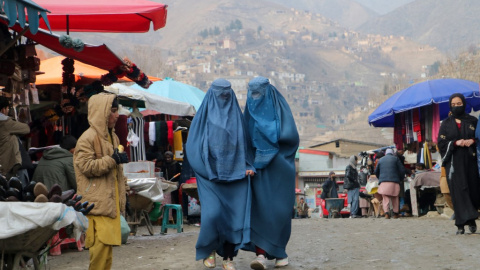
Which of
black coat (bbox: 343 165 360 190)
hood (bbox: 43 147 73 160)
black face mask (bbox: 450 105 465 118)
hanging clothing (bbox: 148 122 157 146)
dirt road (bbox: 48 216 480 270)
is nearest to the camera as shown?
dirt road (bbox: 48 216 480 270)

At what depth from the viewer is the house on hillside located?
6656 cm

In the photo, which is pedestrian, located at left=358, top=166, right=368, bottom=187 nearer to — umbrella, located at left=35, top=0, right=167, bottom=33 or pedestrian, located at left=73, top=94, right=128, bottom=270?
umbrella, located at left=35, top=0, right=167, bottom=33

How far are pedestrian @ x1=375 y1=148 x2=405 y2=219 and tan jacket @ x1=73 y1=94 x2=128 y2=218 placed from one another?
10449 millimetres

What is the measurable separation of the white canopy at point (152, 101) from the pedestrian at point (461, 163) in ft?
15.7

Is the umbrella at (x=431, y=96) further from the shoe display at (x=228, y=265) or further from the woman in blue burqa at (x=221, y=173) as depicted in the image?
the shoe display at (x=228, y=265)

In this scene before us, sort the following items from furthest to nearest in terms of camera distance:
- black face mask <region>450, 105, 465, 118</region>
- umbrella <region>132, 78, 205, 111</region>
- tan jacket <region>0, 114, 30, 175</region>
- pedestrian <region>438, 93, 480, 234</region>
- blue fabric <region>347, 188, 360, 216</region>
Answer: blue fabric <region>347, 188, 360, 216</region>
umbrella <region>132, 78, 205, 111</region>
black face mask <region>450, 105, 465, 118</region>
pedestrian <region>438, 93, 480, 234</region>
tan jacket <region>0, 114, 30, 175</region>

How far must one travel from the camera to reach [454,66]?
184 feet

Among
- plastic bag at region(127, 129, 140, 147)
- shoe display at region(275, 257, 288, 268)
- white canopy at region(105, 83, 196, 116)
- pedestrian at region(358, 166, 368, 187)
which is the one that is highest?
white canopy at region(105, 83, 196, 116)

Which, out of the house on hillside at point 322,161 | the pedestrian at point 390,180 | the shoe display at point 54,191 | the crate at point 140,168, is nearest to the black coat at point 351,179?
the pedestrian at point 390,180

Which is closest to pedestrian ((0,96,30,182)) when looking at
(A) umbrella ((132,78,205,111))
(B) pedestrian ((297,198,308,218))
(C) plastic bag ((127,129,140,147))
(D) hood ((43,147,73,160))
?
(D) hood ((43,147,73,160))

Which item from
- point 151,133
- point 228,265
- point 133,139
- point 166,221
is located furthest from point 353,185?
point 228,265

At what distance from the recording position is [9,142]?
27.1 feet

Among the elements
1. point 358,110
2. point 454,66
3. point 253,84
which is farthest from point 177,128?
point 358,110

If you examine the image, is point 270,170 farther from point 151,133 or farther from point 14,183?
point 151,133
